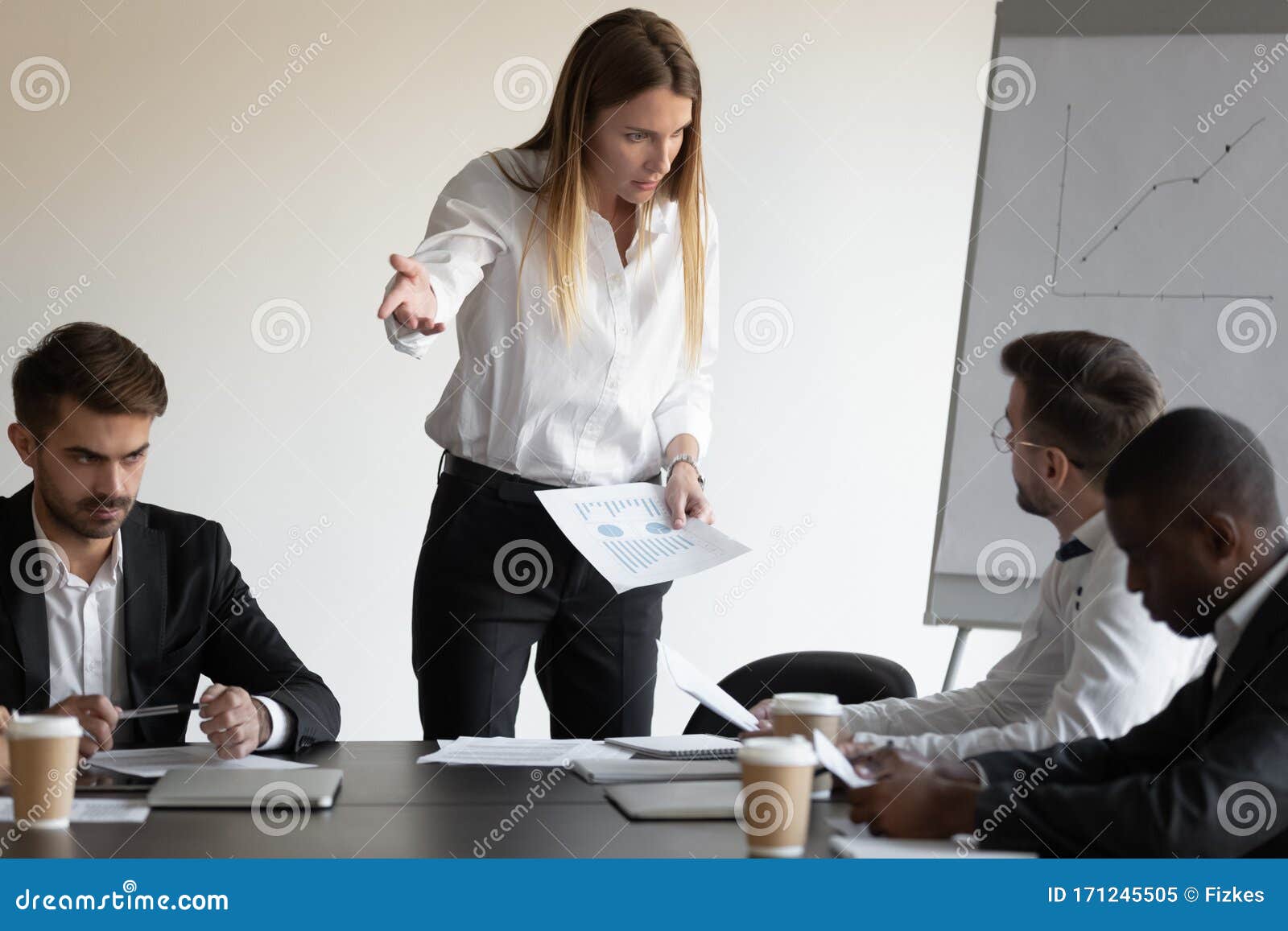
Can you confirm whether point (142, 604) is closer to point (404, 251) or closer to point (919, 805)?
point (919, 805)

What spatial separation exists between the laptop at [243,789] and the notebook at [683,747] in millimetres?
427

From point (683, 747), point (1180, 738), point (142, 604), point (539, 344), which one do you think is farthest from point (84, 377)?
point (1180, 738)

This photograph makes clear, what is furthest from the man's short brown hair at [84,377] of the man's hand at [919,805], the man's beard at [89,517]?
the man's hand at [919,805]

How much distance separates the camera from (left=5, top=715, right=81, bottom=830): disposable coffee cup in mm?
1232

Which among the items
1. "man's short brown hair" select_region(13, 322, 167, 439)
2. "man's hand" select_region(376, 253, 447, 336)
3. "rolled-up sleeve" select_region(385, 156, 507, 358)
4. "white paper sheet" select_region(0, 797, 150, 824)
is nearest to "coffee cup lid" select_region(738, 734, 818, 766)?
"white paper sheet" select_region(0, 797, 150, 824)

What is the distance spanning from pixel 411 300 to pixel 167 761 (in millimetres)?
695

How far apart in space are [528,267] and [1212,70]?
1.42 metres

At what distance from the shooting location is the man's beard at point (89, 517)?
201 centimetres

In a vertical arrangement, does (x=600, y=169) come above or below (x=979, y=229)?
below

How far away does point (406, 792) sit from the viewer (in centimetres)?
145

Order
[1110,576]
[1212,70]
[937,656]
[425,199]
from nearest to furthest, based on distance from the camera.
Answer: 1. [1110,576]
2. [1212,70]
3. [425,199]
4. [937,656]

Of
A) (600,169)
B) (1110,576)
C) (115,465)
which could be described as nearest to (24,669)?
(115,465)

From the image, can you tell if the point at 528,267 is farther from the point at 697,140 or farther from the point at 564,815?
the point at 564,815

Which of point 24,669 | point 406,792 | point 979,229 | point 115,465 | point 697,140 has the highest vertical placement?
point 979,229
